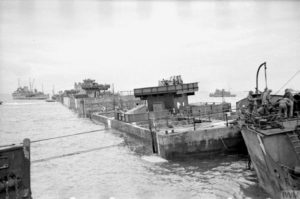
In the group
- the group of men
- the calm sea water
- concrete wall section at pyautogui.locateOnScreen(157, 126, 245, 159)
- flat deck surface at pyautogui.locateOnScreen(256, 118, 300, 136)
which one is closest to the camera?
flat deck surface at pyautogui.locateOnScreen(256, 118, 300, 136)

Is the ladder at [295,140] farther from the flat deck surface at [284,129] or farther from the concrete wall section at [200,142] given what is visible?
the concrete wall section at [200,142]

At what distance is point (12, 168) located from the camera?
9.04 metres

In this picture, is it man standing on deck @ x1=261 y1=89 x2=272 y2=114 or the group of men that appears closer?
the group of men

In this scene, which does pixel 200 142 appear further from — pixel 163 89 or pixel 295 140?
pixel 163 89

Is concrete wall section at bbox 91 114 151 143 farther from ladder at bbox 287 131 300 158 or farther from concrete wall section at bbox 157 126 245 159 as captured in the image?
ladder at bbox 287 131 300 158

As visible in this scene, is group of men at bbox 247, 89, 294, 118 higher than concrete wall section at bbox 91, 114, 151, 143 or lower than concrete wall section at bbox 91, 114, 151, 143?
higher

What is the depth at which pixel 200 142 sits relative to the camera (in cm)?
1806

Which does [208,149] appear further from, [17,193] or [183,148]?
[17,193]

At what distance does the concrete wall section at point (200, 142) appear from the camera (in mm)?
17750

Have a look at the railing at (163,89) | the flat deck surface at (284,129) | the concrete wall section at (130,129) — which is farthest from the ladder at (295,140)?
the railing at (163,89)

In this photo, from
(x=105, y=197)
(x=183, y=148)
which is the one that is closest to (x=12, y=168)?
(x=105, y=197)

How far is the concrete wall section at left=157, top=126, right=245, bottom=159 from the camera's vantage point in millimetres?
17750

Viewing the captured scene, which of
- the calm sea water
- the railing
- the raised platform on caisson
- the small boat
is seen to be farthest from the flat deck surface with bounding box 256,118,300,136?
the railing

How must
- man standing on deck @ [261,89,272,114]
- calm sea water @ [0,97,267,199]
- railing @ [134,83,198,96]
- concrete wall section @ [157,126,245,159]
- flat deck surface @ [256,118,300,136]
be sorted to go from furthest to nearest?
railing @ [134,83,198,96] < concrete wall section @ [157,126,245,159] < man standing on deck @ [261,89,272,114] < calm sea water @ [0,97,267,199] < flat deck surface @ [256,118,300,136]
